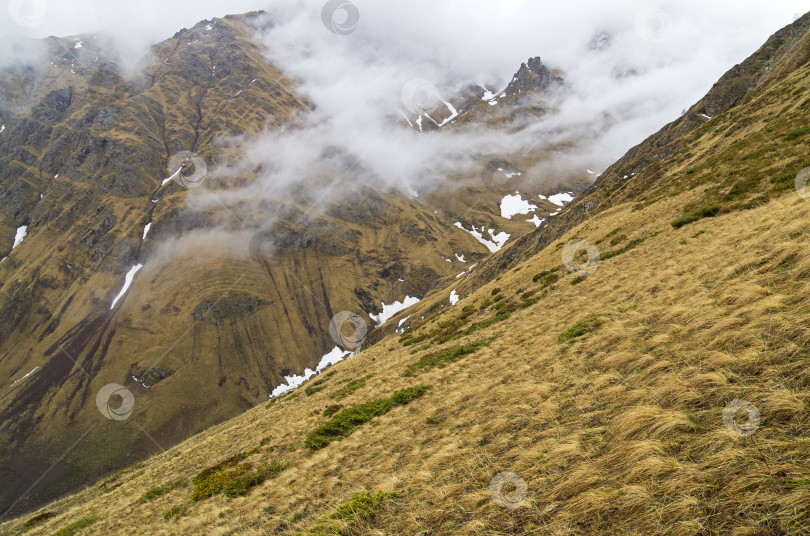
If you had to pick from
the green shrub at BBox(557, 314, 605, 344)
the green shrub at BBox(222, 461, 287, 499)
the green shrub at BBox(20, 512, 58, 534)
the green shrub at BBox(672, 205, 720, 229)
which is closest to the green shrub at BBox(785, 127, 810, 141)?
the green shrub at BBox(672, 205, 720, 229)

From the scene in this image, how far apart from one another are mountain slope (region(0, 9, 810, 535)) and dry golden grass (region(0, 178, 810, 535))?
1.4 inches

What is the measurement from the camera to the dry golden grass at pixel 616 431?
14.3 feet

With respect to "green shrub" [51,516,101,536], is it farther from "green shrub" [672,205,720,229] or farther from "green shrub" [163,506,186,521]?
"green shrub" [672,205,720,229]

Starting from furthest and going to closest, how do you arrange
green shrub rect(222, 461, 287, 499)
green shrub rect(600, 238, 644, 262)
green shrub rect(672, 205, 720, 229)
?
green shrub rect(600, 238, 644, 262) < green shrub rect(672, 205, 720, 229) < green shrub rect(222, 461, 287, 499)

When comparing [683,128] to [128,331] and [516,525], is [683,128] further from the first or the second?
[128,331]

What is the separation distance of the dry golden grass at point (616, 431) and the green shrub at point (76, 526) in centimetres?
124

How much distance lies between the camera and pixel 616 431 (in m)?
6.10

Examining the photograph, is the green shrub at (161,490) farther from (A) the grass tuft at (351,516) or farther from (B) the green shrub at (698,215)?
(B) the green shrub at (698,215)

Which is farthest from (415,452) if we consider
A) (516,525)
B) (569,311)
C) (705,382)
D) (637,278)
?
(637,278)

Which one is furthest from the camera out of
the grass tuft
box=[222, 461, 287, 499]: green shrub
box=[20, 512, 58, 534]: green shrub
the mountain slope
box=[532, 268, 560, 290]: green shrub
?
box=[532, 268, 560, 290]: green shrub

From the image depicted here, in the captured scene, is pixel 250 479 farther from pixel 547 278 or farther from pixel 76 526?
pixel 547 278

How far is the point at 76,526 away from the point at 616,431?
78.2 feet

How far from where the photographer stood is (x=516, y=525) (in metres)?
5.14

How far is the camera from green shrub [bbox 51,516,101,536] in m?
16.0
